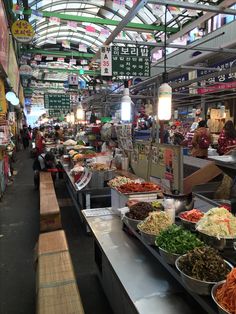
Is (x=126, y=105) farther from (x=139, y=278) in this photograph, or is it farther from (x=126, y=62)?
(x=139, y=278)

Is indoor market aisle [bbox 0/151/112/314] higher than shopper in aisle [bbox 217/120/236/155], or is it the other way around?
shopper in aisle [bbox 217/120/236/155]

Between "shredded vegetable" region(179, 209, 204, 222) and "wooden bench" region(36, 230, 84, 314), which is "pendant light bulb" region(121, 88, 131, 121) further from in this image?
"shredded vegetable" region(179, 209, 204, 222)

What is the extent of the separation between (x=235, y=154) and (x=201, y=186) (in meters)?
0.98

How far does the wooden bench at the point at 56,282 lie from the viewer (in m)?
2.63

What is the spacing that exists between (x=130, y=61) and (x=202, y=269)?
782cm

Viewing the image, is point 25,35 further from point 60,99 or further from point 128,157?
point 60,99

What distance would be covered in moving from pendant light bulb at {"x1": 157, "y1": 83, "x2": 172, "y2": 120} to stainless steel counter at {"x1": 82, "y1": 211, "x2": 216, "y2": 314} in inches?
101

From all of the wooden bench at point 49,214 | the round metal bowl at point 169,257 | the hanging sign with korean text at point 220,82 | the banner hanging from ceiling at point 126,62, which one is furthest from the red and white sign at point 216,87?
the round metal bowl at point 169,257

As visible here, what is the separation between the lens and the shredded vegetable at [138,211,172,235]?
Answer: 280 cm

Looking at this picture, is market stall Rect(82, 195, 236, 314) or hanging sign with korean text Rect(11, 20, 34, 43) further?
hanging sign with korean text Rect(11, 20, 34, 43)

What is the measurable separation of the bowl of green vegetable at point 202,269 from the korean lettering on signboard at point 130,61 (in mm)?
7404

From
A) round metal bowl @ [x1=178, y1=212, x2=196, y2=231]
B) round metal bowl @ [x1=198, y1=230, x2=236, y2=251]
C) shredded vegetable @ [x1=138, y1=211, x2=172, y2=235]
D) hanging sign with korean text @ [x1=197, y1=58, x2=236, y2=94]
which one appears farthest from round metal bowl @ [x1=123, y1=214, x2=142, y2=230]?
hanging sign with korean text @ [x1=197, y1=58, x2=236, y2=94]

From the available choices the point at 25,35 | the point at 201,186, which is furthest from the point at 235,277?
the point at 25,35

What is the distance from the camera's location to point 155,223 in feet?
9.42
